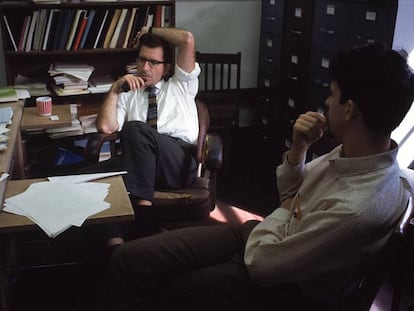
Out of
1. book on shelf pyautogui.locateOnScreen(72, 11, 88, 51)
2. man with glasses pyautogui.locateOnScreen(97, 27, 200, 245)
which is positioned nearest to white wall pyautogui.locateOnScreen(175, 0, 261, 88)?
book on shelf pyautogui.locateOnScreen(72, 11, 88, 51)

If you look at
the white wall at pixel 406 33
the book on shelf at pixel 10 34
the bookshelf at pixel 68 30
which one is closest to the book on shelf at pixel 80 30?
the bookshelf at pixel 68 30

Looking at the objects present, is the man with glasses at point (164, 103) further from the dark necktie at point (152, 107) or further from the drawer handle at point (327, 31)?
the drawer handle at point (327, 31)

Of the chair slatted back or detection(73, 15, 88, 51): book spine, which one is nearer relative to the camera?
detection(73, 15, 88, 51): book spine

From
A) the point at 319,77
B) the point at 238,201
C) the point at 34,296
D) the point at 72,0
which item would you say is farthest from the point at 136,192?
the point at 319,77

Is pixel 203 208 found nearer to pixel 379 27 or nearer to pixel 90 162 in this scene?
pixel 90 162

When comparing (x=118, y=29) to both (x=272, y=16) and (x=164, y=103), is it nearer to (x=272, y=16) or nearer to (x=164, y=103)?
(x=164, y=103)

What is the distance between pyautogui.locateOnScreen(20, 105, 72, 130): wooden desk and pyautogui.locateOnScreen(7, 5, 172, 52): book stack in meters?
0.58

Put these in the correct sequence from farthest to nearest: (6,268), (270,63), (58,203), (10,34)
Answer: (270,63), (10,34), (6,268), (58,203)

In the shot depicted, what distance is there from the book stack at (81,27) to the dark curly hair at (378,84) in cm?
218

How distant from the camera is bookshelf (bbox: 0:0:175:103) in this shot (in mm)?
3082

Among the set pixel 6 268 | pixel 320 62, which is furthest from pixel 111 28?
pixel 6 268

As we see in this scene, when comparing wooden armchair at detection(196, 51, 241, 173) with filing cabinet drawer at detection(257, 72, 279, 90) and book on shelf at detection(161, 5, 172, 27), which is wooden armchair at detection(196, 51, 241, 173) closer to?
filing cabinet drawer at detection(257, 72, 279, 90)

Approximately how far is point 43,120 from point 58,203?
3.59 feet

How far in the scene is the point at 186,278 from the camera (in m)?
1.50
